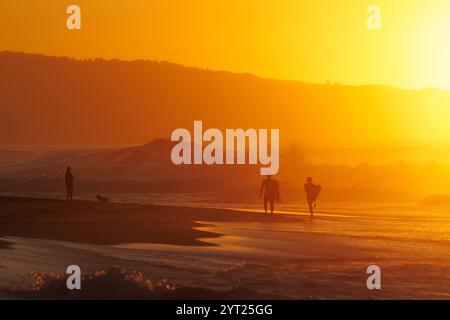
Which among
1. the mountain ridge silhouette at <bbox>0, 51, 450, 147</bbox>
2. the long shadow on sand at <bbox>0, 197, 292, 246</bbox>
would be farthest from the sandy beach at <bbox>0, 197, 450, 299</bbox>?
the mountain ridge silhouette at <bbox>0, 51, 450, 147</bbox>

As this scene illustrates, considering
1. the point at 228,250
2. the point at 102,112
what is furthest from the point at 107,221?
the point at 102,112

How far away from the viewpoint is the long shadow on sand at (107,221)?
1000 inches

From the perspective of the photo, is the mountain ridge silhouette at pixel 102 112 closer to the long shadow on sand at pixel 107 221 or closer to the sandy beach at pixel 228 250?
the long shadow on sand at pixel 107 221

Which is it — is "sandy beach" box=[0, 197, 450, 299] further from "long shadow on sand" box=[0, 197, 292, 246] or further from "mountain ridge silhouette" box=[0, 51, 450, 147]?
"mountain ridge silhouette" box=[0, 51, 450, 147]

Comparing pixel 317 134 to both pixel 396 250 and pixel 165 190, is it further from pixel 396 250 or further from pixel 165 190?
pixel 396 250

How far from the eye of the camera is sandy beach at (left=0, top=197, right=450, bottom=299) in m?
17.5

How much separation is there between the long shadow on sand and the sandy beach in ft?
0.10

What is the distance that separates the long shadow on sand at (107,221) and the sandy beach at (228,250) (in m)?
0.03

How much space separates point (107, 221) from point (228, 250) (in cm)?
800

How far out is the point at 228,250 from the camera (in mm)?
23062

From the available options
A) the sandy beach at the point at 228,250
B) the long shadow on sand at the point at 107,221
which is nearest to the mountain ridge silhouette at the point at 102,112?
the long shadow on sand at the point at 107,221

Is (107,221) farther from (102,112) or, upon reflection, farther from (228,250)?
(102,112)

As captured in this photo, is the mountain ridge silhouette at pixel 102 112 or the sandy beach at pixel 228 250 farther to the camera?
the mountain ridge silhouette at pixel 102 112

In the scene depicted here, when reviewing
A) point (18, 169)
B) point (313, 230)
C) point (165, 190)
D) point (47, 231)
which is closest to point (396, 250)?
point (313, 230)
